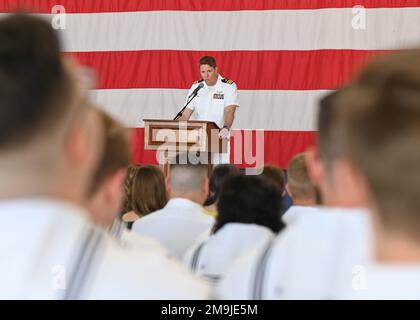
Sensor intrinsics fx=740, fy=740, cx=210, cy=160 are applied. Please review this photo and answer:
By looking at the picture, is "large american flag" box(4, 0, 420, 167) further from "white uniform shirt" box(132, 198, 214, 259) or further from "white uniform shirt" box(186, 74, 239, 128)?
"white uniform shirt" box(132, 198, 214, 259)

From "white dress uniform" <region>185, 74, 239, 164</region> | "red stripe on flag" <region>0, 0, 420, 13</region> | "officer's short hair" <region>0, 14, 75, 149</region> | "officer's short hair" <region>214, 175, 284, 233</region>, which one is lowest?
"officer's short hair" <region>214, 175, 284, 233</region>

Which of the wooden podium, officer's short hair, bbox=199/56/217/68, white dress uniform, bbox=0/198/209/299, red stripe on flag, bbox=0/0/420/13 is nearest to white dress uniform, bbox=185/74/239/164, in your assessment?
officer's short hair, bbox=199/56/217/68

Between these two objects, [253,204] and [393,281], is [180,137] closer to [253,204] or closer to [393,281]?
[253,204]

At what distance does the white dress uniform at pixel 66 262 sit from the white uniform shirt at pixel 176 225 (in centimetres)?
166

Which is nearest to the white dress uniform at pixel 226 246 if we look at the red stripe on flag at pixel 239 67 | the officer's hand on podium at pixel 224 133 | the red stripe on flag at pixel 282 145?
the officer's hand on podium at pixel 224 133

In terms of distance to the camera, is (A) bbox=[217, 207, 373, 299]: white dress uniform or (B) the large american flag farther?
(B) the large american flag

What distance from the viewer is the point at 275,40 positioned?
25.8ft

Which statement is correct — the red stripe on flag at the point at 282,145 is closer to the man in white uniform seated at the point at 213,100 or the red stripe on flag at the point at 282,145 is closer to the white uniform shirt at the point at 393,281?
the man in white uniform seated at the point at 213,100

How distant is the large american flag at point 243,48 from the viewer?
7734 mm

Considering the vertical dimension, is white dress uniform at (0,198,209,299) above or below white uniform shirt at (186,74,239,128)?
below

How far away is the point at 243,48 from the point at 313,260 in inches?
272

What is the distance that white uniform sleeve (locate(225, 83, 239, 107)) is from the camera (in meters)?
7.37

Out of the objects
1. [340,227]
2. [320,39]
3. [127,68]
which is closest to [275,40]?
[320,39]

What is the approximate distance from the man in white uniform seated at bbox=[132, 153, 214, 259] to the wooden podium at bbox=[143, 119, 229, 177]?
3088mm
